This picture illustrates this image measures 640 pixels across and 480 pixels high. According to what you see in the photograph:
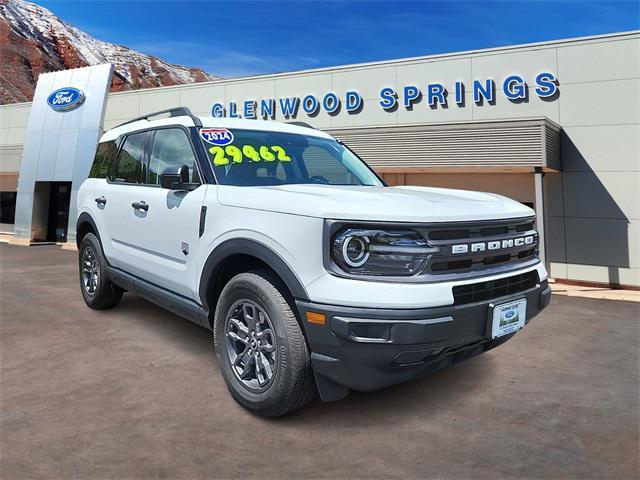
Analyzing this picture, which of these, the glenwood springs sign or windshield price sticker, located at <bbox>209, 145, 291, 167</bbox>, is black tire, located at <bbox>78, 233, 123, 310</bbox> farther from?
the glenwood springs sign

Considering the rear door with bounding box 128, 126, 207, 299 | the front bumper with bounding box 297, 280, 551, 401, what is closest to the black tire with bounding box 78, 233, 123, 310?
the rear door with bounding box 128, 126, 207, 299

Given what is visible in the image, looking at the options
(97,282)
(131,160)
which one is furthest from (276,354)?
(97,282)

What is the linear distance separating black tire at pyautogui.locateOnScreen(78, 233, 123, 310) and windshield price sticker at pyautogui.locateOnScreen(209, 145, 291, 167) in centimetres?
222

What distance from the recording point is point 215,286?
3.21 meters

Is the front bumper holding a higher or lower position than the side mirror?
lower

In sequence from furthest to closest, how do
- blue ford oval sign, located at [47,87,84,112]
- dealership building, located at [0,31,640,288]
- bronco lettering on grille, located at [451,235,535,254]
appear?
blue ford oval sign, located at [47,87,84,112], dealership building, located at [0,31,640,288], bronco lettering on grille, located at [451,235,535,254]

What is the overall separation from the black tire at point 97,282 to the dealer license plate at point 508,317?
13.0 ft

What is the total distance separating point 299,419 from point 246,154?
77.7 inches

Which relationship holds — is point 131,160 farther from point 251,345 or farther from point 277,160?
point 251,345

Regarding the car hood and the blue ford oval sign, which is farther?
the blue ford oval sign

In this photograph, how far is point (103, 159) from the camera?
5.18 m

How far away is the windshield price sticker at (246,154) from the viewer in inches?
136

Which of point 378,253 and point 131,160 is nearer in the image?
point 378,253

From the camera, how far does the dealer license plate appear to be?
2.59m
